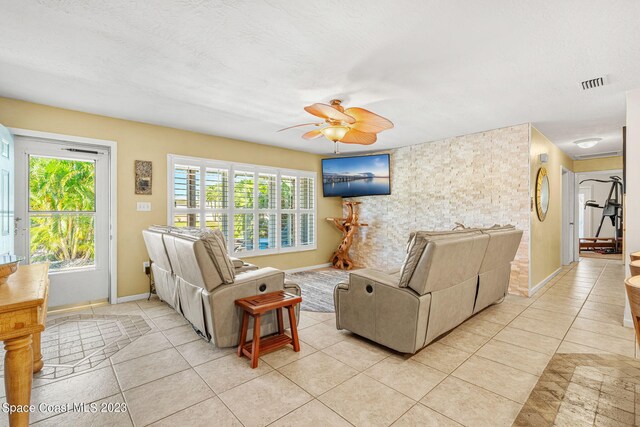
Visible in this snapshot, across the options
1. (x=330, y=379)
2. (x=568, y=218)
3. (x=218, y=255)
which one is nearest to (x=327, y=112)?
(x=218, y=255)

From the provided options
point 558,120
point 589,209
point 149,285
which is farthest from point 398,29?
point 589,209

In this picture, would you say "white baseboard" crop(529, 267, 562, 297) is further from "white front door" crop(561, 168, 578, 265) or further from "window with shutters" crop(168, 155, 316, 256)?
"window with shutters" crop(168, 155, 316, 256)

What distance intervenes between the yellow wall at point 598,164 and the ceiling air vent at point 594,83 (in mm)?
5305

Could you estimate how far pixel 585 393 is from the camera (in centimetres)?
191

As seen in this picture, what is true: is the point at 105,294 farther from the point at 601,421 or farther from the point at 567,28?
the point at 567,28

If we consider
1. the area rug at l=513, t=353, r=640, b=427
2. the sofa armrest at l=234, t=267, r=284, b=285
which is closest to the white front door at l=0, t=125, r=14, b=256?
the sofa armrest at l=234, t=267, r=284, b=285

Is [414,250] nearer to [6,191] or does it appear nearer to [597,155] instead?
[6,191]

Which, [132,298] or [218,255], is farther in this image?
[132,298]

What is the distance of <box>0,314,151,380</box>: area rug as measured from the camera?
7.44ft

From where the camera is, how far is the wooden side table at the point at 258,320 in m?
2.26

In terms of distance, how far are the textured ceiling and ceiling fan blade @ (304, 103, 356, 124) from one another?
322mm

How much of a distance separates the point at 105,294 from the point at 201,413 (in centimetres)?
298

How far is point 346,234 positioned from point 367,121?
3.59 m

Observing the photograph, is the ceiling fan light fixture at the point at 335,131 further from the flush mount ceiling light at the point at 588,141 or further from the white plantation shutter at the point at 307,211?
the flush mount ceiling light at the point at 588,141
